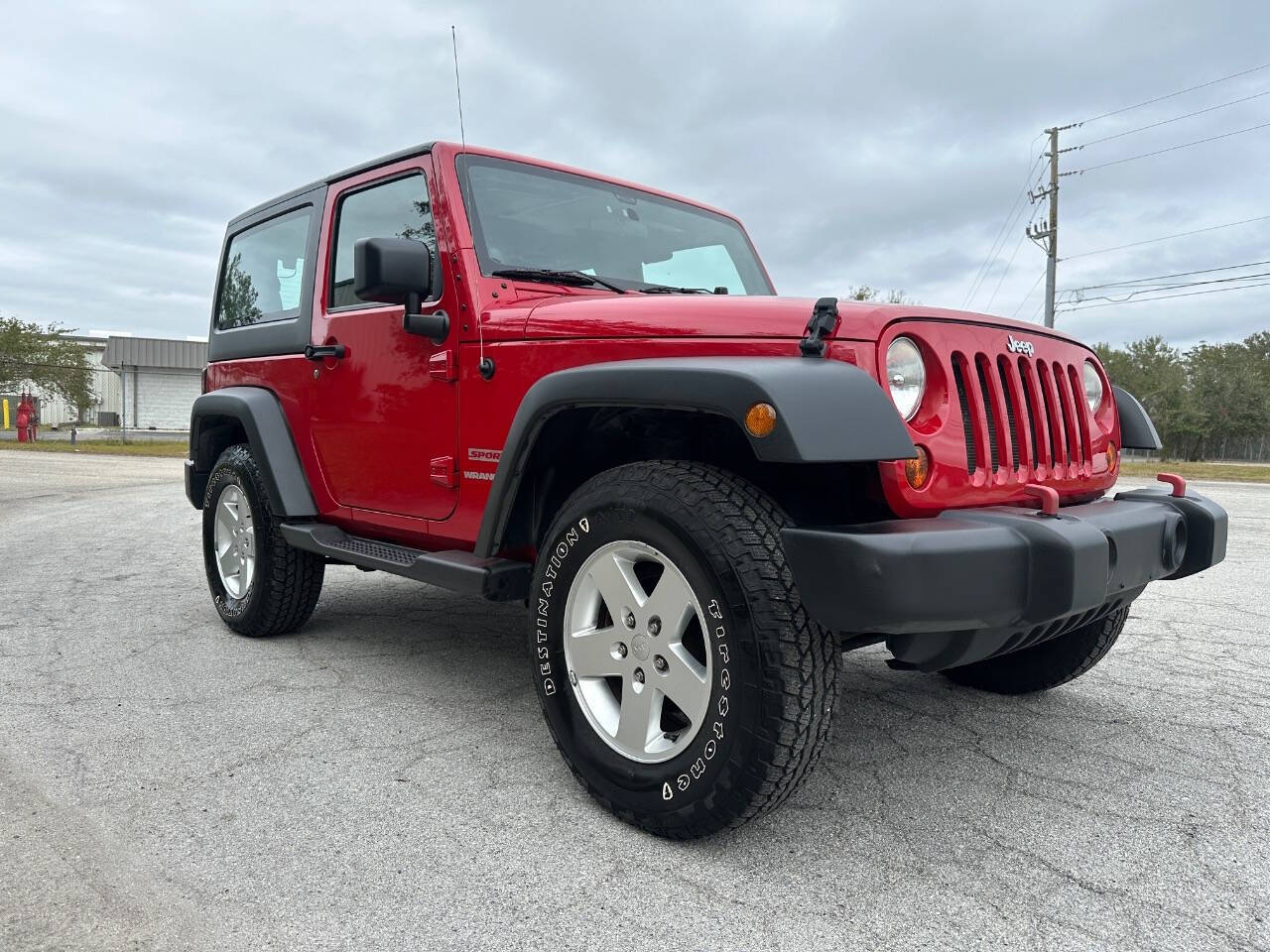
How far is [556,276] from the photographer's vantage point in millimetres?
3172

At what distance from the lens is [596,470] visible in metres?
2.94

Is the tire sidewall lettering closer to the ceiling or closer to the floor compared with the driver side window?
closer to the floor

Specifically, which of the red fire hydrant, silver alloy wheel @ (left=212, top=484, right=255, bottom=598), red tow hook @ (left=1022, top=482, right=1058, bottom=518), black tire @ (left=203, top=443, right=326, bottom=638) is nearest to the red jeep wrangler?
red tow hook @ (left=1022, top=482, right=1058, bottom=518)

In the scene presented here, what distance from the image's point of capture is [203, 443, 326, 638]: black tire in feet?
13.3

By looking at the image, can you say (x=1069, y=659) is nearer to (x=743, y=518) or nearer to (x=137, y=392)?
(x=743, y=518)

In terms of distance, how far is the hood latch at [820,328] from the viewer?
6.97 feet

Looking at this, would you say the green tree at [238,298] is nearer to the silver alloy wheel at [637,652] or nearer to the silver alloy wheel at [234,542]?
the silver alloy wheel at [234,542]

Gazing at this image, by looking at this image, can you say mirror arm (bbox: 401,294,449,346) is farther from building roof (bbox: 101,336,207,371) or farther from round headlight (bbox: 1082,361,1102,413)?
building roof (bbox: 101,336,207,371)

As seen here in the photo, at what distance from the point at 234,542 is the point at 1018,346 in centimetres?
359

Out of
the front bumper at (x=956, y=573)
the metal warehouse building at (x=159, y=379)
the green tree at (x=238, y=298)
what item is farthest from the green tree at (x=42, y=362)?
the front bumper at (x=956, y=573)

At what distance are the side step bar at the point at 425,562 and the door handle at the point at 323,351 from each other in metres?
0.71

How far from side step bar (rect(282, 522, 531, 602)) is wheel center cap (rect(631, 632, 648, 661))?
62cm

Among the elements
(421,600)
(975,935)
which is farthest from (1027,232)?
(975,935)

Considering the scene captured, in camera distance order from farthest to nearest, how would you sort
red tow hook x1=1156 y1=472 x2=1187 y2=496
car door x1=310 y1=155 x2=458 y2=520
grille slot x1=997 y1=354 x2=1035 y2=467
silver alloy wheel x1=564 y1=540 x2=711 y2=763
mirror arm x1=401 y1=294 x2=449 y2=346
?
car door x1=310 y1=155 x2=458 y2=520
mirror arm x1=401 y1=294 x2=449 y2=346
red tow hook x1=1156 y1=472 x2=1187 y2=496
grille slot x1=997 y1=354 x2=1035 y2=467
silver alloy wheel x1=564 y1=540 x2=711 y2=763
